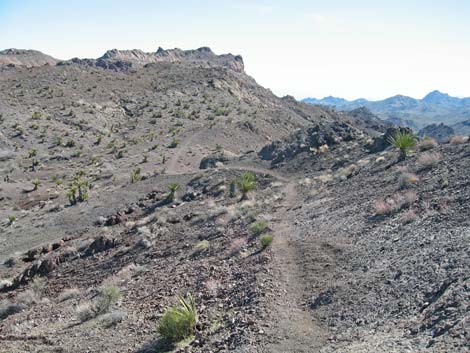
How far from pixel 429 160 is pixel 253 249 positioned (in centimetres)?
866

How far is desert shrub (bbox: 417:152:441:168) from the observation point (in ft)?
57.5

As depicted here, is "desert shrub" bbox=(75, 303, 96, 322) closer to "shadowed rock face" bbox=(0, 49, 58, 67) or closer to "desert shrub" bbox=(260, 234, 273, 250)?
"desert shrub" bbox=(260, 234, 273, 250)

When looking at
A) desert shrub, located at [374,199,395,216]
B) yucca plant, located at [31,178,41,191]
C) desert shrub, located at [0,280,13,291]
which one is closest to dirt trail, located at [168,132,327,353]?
desert shrub, located at [374,199,395,216]

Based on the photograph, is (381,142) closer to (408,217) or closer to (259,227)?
(259,227)

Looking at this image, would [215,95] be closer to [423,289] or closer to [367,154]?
[367,154]

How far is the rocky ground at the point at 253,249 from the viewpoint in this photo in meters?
8.52

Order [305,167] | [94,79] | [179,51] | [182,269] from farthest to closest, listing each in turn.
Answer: [179,51] → [94,79] → [305,167] → [182,269]

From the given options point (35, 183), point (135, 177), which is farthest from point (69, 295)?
point (35, 183)

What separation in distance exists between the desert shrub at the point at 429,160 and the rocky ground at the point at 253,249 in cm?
7

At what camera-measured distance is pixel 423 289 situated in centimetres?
857

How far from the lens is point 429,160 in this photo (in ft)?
58.5

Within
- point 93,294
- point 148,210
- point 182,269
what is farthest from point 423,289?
point 148,210

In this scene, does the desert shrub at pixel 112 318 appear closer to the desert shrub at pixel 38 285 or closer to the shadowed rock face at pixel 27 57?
the desert shrub at pixel 38 285

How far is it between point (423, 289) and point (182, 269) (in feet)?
23.3
